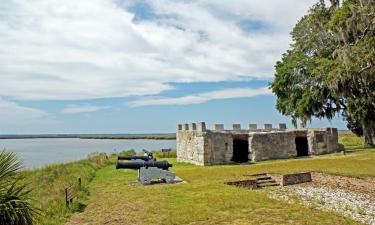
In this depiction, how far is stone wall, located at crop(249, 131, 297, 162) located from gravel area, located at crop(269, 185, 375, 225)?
394 inches

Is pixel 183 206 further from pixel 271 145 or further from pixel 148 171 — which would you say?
pixel 271 145

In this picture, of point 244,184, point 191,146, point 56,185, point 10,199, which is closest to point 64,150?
point 191,146

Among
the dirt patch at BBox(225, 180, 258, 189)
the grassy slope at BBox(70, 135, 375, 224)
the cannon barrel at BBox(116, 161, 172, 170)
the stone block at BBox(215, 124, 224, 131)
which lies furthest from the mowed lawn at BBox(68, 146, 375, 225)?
the stone block at BBox(215, 124, 224, 131)

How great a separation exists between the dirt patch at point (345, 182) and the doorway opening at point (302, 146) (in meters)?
12.6

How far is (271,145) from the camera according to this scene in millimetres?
25875

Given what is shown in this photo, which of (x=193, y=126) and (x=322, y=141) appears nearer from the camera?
(x=193, y=126)

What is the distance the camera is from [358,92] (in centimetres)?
2845

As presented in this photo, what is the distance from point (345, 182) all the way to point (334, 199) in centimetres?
256

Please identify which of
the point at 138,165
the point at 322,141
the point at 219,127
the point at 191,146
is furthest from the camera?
the point at 322,141

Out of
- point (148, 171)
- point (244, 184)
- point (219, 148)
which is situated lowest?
point (244, 184)

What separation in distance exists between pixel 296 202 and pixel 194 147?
14.3m

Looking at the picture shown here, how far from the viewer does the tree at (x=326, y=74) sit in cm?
1934

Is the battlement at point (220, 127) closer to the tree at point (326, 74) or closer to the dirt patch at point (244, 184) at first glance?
the tree at point (326, 74)

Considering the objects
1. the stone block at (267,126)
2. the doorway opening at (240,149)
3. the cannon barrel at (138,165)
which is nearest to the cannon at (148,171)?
the cannon barrel at (138,165)
